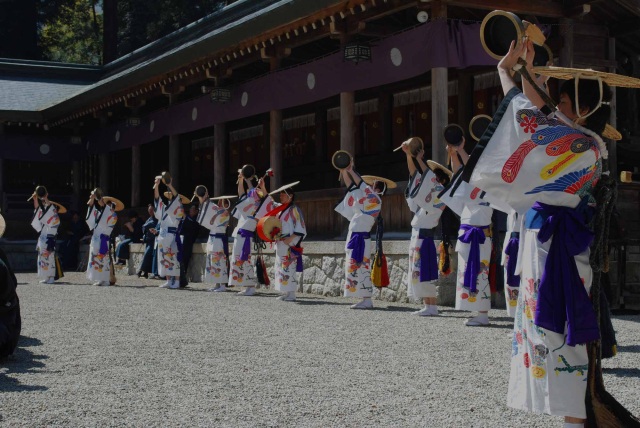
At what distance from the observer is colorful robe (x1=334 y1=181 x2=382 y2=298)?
10438 mm

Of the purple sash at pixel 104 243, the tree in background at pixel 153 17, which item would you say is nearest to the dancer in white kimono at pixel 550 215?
the purple sash at pixel 104 243

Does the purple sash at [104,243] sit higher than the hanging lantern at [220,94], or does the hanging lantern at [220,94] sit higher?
the hanging lantern at [220,94]

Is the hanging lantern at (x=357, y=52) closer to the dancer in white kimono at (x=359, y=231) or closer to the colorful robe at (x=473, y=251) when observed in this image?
the dancer in white kimono at (x=359, y=231)

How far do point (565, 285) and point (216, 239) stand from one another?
11.2 metres

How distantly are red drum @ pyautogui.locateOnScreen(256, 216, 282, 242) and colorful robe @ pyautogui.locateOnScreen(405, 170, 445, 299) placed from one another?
2.74 m

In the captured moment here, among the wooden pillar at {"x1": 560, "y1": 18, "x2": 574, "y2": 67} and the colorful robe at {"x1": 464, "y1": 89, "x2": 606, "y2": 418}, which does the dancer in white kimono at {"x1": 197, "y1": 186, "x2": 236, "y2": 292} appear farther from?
the colorful robe at {"x1": 464, "y1": 89, "x2": 606, "y2": 418}

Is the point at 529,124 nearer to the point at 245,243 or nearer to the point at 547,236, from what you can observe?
the point at 547,236

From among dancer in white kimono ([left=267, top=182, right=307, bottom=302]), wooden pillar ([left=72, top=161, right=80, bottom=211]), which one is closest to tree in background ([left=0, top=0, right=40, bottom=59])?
wooden pillar ([left=72, top=161, right=80, bottom=211])

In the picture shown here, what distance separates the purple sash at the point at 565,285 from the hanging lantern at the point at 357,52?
852cm

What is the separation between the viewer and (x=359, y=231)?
10.5 metres

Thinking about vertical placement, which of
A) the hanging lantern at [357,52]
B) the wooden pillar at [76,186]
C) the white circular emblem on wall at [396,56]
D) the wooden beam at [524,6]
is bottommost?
the wooden pillar at [76,186]

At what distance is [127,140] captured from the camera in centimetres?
2002

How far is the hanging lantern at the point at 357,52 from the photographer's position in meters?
11.8

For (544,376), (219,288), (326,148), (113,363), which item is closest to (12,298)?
(113,363)
